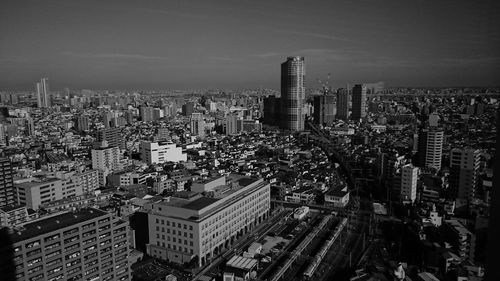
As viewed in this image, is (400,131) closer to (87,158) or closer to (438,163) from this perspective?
(438,163)

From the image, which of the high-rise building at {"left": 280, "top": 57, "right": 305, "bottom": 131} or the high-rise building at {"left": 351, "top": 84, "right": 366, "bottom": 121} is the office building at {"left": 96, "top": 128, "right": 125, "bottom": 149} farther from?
the high-rise building at {"left": 351, "top": 84, "right": 366, "bottom": 121}

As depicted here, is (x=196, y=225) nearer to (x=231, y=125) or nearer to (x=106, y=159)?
(x=106, y=159)

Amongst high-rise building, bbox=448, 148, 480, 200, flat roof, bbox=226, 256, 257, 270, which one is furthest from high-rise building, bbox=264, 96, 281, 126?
flat roof, bbox=226, 256, 257, 270

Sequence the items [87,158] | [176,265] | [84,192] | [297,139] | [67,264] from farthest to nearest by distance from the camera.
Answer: [297,139]
[87,158]
[84,192]
[176,265]
[67,264]

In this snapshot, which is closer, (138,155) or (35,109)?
(138,155)

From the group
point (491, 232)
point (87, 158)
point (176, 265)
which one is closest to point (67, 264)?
point (176, 265)

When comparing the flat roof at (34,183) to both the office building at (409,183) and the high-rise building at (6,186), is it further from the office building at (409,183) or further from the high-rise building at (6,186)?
the office building at (409,183)

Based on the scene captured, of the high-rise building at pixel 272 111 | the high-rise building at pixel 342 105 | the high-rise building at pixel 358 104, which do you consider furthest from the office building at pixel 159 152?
the high-rise building at pixel 342 105

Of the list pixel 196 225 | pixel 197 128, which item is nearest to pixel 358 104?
pixel 197 128
